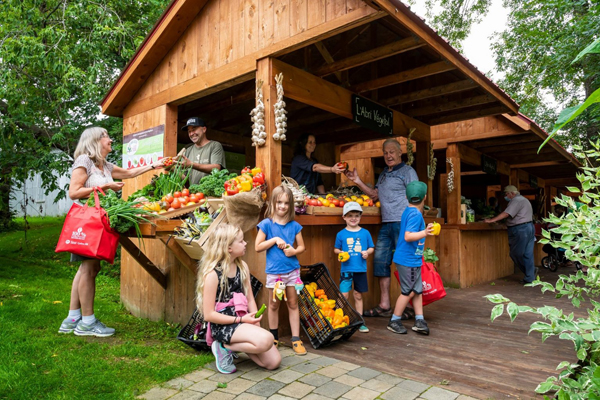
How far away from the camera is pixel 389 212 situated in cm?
552

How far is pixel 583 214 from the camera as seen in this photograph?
8.34 ft

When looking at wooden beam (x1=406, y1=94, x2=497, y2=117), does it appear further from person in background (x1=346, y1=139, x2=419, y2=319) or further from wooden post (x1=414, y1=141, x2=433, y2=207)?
person in background (x1=346, y1=139, x2=419, y2=319)

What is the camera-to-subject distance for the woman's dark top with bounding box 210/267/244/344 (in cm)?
338

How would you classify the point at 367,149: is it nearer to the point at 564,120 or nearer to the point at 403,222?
the point at 403,222

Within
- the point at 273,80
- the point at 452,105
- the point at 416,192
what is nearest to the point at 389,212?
the point at 416,192

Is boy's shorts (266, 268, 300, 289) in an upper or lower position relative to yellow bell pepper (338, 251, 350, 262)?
lower

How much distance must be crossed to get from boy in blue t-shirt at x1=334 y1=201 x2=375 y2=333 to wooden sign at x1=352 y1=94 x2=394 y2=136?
146 centimetres

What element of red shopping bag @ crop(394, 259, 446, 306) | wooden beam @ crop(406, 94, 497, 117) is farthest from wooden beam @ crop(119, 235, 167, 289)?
wooden beam @ crop(406, 94, 497, 117)

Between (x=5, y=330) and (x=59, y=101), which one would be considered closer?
(x=5, y=330)

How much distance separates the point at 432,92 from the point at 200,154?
11.1 ft

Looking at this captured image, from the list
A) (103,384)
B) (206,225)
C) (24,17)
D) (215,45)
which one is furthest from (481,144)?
(24,17)

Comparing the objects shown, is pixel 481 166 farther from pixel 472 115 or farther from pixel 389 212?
pixel 389 212

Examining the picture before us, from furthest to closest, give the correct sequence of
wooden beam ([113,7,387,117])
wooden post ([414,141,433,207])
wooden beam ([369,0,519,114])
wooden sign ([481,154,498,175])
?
wooden sign ([481,154,498,175]) < wooden post ([414,141,433,207]) < wooden beam ([113,7,387,117]) < wooden beam ([369,0,519,114])

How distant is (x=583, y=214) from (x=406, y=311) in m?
3.34
